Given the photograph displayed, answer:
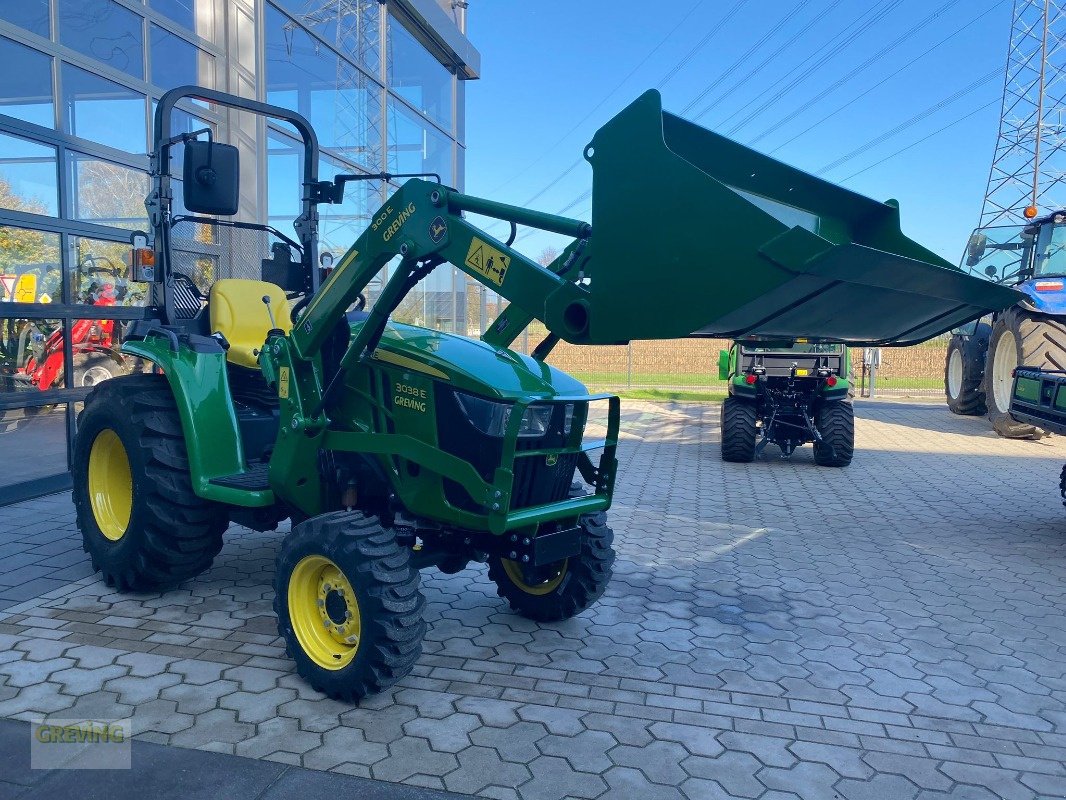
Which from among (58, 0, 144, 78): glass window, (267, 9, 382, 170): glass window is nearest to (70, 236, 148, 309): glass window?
(58, 0, 144, 78): glass window

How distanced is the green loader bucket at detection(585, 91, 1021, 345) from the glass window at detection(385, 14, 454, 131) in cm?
1110

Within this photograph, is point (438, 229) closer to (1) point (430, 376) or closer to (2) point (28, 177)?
(1) point (430, 376)

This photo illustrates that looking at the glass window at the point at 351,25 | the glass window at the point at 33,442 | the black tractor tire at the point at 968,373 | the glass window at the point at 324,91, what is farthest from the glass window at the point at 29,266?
the black tractor tire at the point at 968,373

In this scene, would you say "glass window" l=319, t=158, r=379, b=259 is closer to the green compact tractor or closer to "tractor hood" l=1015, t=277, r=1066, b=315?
the green compact tractor

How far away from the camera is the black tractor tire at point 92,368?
7.46 meters

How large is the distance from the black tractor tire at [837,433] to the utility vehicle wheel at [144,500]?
279 inches

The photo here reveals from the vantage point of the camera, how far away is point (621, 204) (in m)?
2.92

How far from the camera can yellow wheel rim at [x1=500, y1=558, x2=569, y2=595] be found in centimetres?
430

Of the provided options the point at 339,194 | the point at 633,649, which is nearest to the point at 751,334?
the point at 633,649

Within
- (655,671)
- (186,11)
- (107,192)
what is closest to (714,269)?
(655,671)

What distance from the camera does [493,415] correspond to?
358 cm

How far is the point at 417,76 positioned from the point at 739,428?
8.69 meters

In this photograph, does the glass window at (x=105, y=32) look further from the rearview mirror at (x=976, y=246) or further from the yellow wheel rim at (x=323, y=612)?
the rearview mirror at (x=976, y=246)

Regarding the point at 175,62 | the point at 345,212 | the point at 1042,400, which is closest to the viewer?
the point at 1042,400
